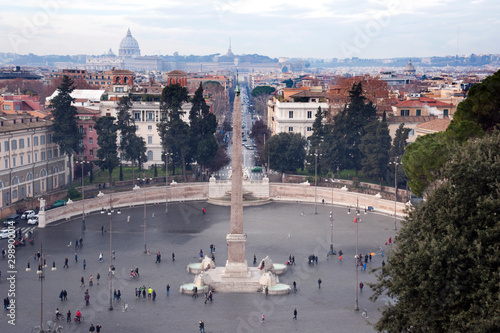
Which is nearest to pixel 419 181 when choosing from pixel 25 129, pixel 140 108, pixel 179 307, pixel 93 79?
pixel 179 307

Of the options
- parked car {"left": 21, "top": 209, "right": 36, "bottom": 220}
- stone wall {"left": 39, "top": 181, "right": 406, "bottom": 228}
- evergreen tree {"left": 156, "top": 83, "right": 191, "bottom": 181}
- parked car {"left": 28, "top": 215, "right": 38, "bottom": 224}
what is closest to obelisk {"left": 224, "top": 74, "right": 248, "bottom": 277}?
parked car {"left": 28, "top": 215, "right": 38, "bottom": 224}

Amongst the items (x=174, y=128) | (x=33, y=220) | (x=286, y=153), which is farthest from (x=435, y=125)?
(x=33, y=220)

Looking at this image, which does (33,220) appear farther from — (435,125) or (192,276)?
(435,125)

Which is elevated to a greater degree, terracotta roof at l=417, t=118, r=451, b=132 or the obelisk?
terracotta roof at l=417, t=118, r=451, b=132

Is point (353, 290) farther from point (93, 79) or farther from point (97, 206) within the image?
point (93, 79)

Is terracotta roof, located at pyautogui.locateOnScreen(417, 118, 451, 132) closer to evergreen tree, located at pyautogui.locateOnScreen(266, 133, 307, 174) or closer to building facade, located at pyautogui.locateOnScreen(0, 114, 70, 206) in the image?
evergreen tree, located at pyautogui.locateOnScreen(266, 133, 307, 174)
